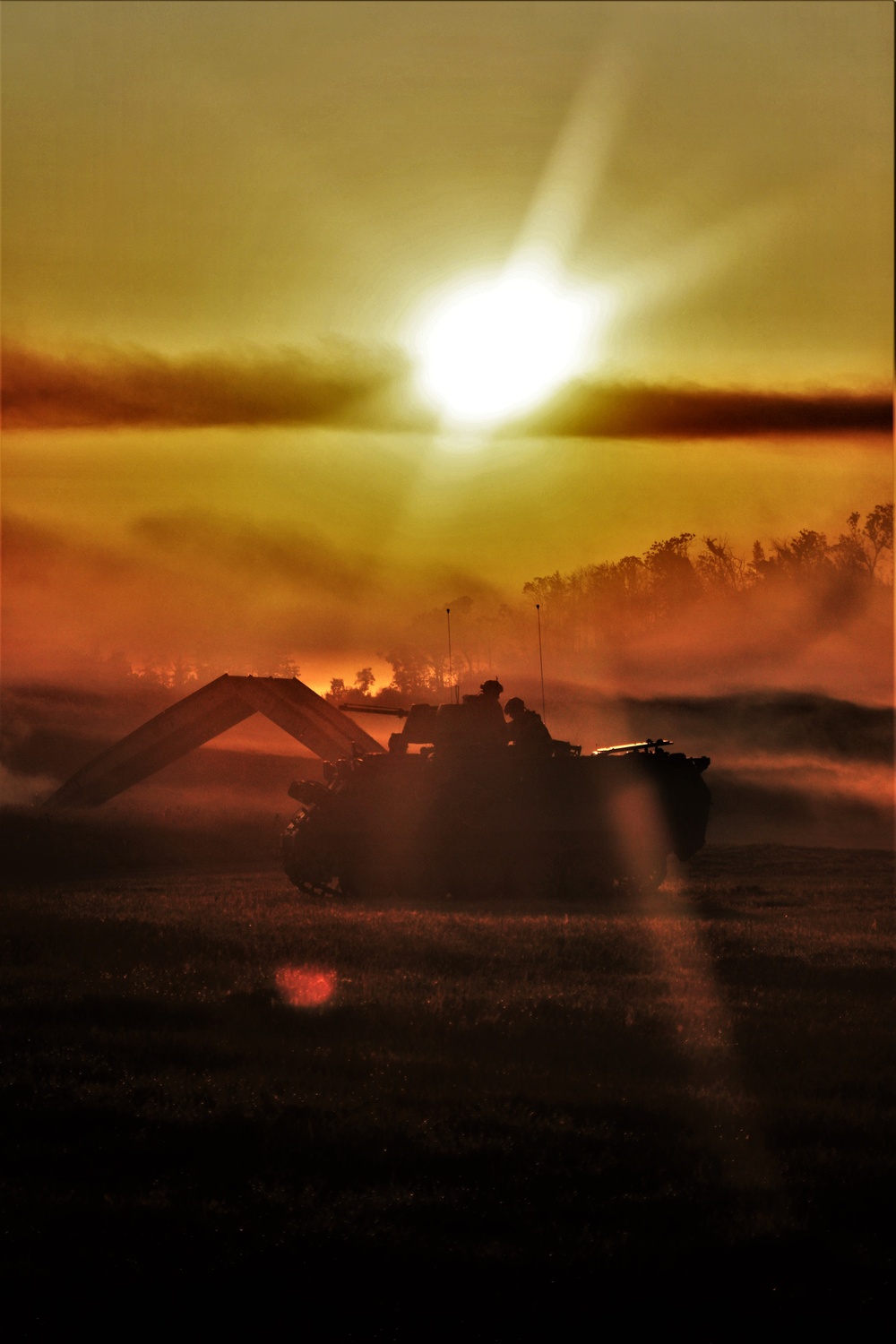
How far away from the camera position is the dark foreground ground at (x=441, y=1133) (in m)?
8.15

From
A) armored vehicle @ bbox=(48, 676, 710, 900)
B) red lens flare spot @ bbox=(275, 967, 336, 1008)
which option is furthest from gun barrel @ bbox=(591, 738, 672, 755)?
red lens flare spot @ bbox=(275, 967, 336, 1008)

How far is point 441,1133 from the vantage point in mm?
10812

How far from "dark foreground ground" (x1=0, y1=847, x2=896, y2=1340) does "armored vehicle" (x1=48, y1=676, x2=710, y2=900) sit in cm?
1086

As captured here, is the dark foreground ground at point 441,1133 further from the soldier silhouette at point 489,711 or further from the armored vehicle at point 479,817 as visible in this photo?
the soldier silhouette at point 489,711

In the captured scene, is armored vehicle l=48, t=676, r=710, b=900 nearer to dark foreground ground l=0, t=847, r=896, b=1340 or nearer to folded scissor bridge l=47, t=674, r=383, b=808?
dark foreground ground l=0, t=847, r=896, b=1340

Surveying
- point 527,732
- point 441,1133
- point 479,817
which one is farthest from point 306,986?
point 527,732

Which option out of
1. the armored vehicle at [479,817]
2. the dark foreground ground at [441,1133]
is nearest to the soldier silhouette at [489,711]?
the armored vehicle at [479,817]

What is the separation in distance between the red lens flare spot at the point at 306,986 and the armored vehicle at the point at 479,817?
42.2 ft

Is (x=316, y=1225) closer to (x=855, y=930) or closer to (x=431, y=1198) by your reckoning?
(x=431, y=1198)

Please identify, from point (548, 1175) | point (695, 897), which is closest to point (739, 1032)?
point (548, 1175)

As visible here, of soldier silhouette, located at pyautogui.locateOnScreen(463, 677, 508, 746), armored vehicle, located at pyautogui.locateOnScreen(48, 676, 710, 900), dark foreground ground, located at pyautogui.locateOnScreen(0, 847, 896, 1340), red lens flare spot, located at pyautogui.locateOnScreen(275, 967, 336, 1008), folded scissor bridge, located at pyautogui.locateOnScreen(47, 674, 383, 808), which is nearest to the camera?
dark foreground ground, located at pyautogui.locateOnScreen(0, 847, 896, 1340)

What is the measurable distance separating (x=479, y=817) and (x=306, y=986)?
14711mm

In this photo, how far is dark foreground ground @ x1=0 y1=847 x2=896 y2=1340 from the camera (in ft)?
26.7

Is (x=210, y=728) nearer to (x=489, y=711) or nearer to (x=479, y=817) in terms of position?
(x=489, y=711)
